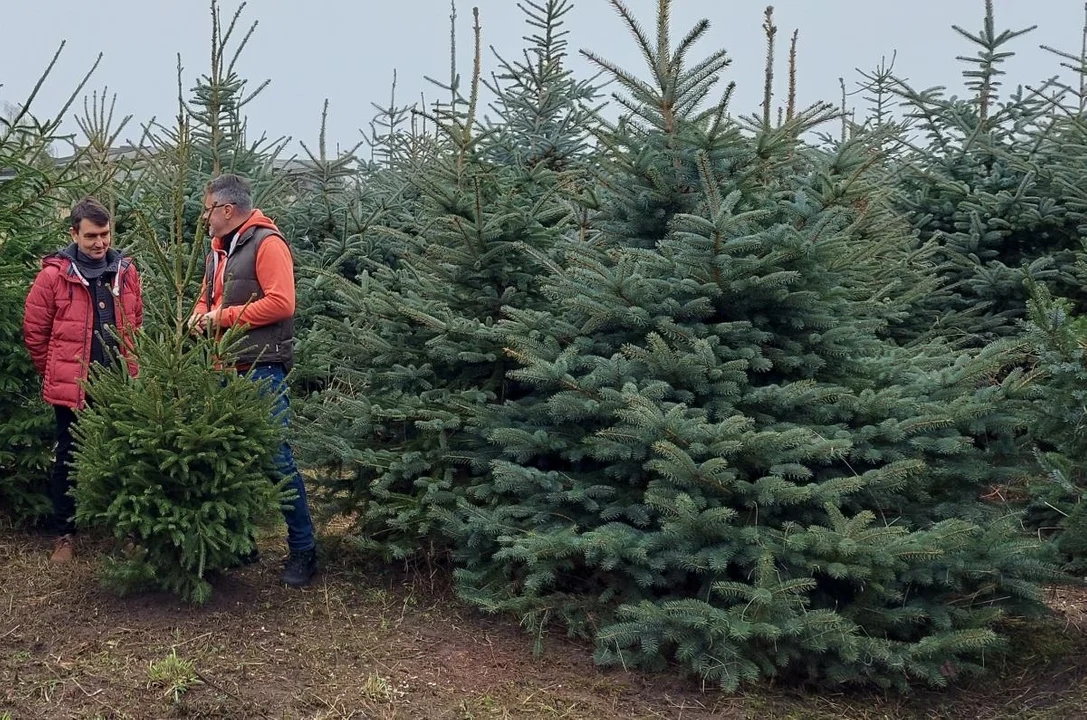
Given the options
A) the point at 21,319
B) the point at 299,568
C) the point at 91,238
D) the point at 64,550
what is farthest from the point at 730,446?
the point at 21,319

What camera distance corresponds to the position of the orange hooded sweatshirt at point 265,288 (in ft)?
15.5

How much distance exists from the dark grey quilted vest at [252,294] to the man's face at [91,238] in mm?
692

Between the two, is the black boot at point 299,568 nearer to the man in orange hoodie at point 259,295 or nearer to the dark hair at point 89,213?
the man in orange hoodie at point 259,295

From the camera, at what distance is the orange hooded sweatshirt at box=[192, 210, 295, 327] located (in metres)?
4.72

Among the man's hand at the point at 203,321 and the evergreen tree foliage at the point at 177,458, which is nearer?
the evergreen tree foliage at the point at 177,458

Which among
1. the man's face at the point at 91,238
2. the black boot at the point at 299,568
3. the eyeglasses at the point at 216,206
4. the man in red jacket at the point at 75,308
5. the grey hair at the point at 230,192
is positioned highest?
the grey hair at the point at 230,192

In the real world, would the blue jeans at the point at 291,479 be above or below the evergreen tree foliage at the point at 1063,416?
below

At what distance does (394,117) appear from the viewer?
11594 millimetres

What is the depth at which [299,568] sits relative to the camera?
4977mm

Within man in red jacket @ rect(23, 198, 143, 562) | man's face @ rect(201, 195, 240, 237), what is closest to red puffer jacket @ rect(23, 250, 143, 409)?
man in red jacket @ rect(23, 198, 143, 562)

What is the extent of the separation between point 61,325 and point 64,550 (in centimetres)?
122

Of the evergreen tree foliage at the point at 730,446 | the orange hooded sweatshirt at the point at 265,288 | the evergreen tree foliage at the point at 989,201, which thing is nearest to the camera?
the evergreen tree foliage at the point at 730,446

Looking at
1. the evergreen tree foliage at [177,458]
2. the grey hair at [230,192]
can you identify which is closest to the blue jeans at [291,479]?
the evergreen tree foliage at [177,458]

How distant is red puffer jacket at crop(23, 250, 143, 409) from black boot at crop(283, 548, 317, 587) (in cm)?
136
